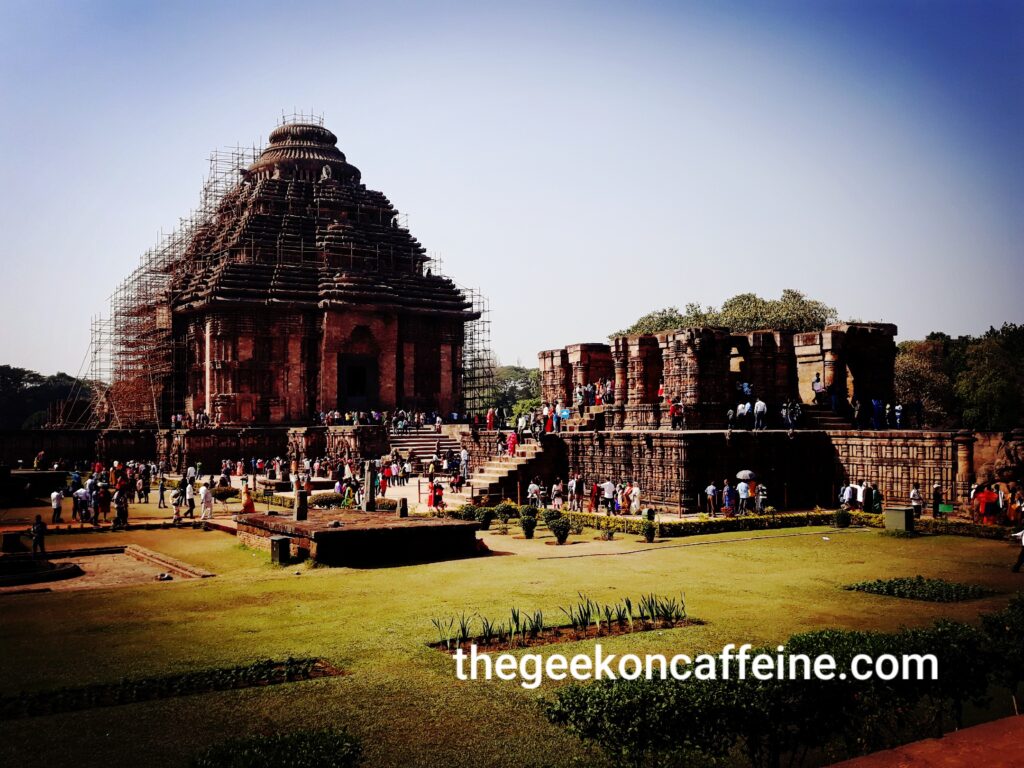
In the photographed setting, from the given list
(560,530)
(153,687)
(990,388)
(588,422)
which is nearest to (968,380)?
(990,388)

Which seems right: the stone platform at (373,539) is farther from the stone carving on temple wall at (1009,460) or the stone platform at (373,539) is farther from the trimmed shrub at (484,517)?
the stone carving on temple wall at (1009,460)

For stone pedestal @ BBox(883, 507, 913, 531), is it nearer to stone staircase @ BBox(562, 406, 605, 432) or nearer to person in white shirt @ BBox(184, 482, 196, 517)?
stone staircase @ BBox(562, 406, 605, 432)

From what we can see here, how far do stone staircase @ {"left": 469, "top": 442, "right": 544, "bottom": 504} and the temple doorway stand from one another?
19.4 meters

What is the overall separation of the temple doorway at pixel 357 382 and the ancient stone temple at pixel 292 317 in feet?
0.20

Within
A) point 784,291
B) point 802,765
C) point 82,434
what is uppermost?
point 784,291

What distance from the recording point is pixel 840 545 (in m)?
17.4

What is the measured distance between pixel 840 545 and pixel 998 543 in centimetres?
Result: 311

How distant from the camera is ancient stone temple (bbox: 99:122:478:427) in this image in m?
42.6

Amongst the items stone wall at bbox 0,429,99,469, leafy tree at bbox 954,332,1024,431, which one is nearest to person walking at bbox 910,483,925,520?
leafy tree at bbox 954,332,1024,431

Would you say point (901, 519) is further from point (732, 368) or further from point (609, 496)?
point (732, 368)

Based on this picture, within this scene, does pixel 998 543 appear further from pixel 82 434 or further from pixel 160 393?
pixel 160 393

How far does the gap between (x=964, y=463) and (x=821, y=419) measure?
6.30m

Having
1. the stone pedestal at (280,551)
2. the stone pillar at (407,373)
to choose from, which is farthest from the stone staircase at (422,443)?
the stone pedestal at (280,551)

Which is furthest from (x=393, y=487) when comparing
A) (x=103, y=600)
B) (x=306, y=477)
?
(x=103, y=600)
